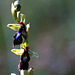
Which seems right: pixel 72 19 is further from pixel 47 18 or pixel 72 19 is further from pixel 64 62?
pixel 64 62

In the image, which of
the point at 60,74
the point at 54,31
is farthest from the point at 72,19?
the point at 60,74

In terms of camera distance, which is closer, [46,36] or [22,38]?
[22,38]

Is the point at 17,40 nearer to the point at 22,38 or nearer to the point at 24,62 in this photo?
the point at 22,38

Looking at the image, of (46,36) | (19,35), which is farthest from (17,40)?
(46,36)

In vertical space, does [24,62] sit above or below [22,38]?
below

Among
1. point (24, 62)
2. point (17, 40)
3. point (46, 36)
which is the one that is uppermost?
point (17, 40)

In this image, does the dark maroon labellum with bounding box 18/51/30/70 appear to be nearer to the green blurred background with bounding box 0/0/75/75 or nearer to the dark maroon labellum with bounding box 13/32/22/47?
the dark maroon labellum with bounding box 13/32/22/47

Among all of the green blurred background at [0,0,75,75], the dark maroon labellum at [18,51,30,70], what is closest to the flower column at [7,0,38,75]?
the dark maroon labellum at [18,51,30,70]

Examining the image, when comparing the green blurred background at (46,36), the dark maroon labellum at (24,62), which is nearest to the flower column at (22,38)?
the dark maroon labellum at (24,62)

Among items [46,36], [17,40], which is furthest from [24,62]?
[46,36]
